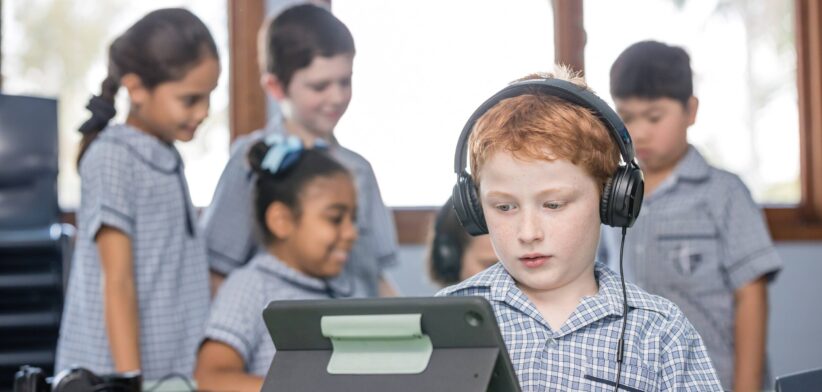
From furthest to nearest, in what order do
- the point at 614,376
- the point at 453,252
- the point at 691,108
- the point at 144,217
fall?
the point at 453,252 → the point at 691,108 → the point at 144,217 → the point at 614,376

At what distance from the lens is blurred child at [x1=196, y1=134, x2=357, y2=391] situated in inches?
87.2

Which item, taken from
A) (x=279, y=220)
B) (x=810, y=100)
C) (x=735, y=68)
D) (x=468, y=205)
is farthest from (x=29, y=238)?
(x=810, y=100)

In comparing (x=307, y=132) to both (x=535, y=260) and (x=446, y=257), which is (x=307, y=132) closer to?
(x=446, y=257)

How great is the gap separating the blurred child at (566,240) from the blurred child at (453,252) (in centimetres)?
136

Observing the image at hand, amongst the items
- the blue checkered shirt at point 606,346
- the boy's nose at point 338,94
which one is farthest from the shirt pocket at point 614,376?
the boy's nose at point 338,94

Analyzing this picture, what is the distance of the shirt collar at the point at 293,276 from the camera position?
2387 millimetres

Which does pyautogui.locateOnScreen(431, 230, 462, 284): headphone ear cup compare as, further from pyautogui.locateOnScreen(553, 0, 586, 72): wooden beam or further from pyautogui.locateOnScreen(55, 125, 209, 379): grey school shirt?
pyautogui.locateOnScreen(553, 0, 586, 72): wooden beam

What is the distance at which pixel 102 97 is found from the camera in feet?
8.72

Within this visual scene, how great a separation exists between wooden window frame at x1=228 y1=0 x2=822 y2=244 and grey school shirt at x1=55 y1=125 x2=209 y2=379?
151 cm

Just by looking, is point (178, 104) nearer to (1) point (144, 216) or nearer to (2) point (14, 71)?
(1) point (144, 216)

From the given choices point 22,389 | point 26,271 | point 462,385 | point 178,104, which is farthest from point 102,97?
point 462,385

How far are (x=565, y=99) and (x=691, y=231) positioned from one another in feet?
4.66

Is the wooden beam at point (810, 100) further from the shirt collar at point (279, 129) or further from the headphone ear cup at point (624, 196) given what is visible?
the headphone ear cup at point (624, 196)

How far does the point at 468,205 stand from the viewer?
1.37 metres
